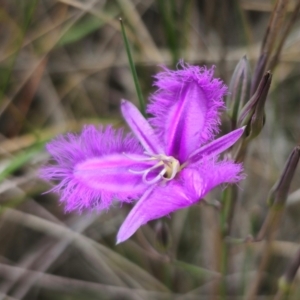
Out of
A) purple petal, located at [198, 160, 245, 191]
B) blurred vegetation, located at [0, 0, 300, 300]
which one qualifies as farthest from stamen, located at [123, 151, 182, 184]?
blurred vegetation, located at [0, 0, 300, 300]

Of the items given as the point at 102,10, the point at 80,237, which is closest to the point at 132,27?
the point at 102,10

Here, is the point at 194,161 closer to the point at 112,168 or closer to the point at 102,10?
the point at 112,168

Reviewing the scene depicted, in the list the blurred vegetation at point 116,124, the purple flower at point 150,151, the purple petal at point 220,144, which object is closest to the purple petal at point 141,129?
the purple flower at point 150,151

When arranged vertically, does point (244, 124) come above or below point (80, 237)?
above

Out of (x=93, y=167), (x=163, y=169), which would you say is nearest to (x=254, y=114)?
(x=163, y=169)

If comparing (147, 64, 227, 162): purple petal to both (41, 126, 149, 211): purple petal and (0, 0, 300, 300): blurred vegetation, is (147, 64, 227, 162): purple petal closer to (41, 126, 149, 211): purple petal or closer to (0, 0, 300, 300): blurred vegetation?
(41, 126, 149, 211): purple petal

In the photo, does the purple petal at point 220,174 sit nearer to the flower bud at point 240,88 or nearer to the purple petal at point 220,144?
the purple petal at point 220,144

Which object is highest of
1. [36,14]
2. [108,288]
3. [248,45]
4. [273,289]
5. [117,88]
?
[36,14]

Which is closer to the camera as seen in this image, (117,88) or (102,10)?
(102,10)
